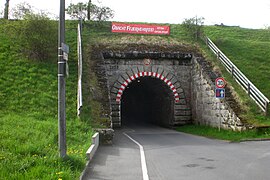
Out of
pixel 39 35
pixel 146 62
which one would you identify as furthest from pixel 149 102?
pixel 39 35

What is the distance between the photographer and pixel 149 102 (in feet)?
105

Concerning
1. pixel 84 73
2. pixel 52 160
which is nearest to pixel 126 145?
pixel 52 160

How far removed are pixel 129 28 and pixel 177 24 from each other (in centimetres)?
746

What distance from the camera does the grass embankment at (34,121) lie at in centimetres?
737

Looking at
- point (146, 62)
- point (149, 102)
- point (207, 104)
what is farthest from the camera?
point (149, 102)

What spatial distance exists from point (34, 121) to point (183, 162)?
259 inches

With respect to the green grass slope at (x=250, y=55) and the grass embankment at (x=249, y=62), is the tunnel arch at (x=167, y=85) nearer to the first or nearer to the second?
the grass embankment at (x=249, y=62)

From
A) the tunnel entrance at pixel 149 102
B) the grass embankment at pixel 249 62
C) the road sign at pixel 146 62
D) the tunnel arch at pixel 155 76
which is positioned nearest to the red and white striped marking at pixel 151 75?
the tunnel arch at pixel 155 76

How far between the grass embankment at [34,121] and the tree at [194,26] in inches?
371

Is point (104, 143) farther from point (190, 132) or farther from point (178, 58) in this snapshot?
point (178, 58)

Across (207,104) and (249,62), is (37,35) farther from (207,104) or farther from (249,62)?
(249,62)

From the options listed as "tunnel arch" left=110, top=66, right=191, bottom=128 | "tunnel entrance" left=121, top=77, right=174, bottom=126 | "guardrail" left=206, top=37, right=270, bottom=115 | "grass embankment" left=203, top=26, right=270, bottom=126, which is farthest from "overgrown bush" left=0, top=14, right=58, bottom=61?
"guardrail" left=206, top=37, right=270, bottom=115

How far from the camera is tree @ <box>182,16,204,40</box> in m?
26.9


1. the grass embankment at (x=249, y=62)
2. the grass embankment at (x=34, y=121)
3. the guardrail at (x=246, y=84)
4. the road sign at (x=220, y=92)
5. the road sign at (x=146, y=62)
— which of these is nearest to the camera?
the grass embankment at (x=34, y=121)
